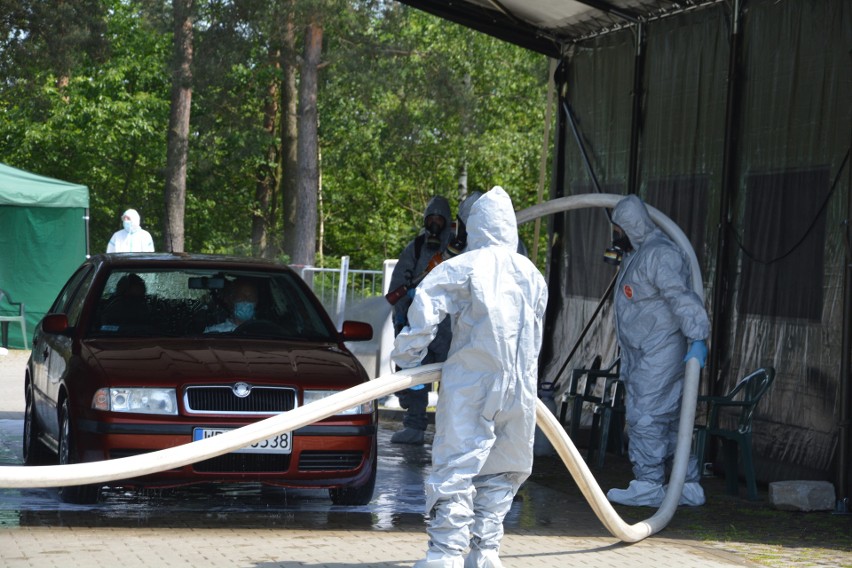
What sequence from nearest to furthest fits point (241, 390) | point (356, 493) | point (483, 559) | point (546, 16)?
point (483, 559) → point (241, 390) → point (356, 493) → point (546, 16)

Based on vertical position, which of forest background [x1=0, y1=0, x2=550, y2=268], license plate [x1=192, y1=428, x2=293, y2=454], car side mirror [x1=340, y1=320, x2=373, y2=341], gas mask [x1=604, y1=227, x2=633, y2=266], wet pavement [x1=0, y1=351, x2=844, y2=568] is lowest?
wet pavement [x1=0, y1=351, x2=844, y2=568]

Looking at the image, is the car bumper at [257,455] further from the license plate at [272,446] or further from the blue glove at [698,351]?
the blue glove at [698,351]

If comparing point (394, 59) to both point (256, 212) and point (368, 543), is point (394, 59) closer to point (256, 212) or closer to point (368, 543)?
point (256, 212)

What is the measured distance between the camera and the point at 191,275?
8.83 meters

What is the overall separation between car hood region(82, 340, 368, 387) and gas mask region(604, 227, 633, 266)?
2269 millimetres

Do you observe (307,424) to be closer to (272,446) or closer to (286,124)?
(272,446)

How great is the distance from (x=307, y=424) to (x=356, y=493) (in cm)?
196

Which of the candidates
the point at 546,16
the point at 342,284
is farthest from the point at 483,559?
the point at 342,284

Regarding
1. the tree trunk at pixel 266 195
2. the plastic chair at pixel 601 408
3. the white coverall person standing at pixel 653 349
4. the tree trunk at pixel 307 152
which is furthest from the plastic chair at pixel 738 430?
the tree trunk at pixel 266 195

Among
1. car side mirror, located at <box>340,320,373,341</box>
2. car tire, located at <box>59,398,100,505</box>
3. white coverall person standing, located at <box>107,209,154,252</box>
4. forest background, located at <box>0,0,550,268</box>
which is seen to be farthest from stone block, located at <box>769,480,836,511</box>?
forest background, located at <box>0,0,550,268</box>

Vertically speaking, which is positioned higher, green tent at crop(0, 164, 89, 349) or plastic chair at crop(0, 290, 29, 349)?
green tent at crop(0, 164, 89, 349)

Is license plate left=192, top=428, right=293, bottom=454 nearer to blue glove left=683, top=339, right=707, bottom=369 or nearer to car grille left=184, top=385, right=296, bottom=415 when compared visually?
car grille left=184, top=385, right=296, bottom=415

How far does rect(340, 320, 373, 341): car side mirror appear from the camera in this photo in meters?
8.60

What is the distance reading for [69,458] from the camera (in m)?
7.69
